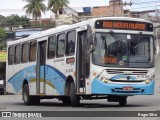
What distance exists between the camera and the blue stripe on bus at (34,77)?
20188mm

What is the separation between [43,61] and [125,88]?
5.74 m

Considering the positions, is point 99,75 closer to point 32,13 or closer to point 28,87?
point 28,87

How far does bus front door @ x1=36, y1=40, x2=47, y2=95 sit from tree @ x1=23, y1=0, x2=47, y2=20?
61.6 metres

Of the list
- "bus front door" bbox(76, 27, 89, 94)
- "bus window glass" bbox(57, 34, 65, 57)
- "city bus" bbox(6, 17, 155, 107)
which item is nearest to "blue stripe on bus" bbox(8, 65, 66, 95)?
"city bus" bbox(6, 17, 155, 107)

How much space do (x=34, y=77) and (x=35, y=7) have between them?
6160cm

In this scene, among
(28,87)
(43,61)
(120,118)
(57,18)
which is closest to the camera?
(120,118)

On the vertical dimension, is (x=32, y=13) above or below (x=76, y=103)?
above

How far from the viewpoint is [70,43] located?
19.6 metres

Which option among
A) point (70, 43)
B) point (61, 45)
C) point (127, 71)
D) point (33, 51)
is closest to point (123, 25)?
point (127, 71)

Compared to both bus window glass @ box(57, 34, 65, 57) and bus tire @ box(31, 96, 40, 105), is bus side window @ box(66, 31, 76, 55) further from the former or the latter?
bus tire @ box(31, 96, 40, 105)

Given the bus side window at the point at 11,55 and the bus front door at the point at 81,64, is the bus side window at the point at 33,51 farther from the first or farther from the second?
the bus front door at the point at 81,64

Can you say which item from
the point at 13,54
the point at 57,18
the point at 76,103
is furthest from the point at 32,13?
the point at 76,103

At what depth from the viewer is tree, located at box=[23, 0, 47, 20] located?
83.8m

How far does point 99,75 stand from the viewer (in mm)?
17719
